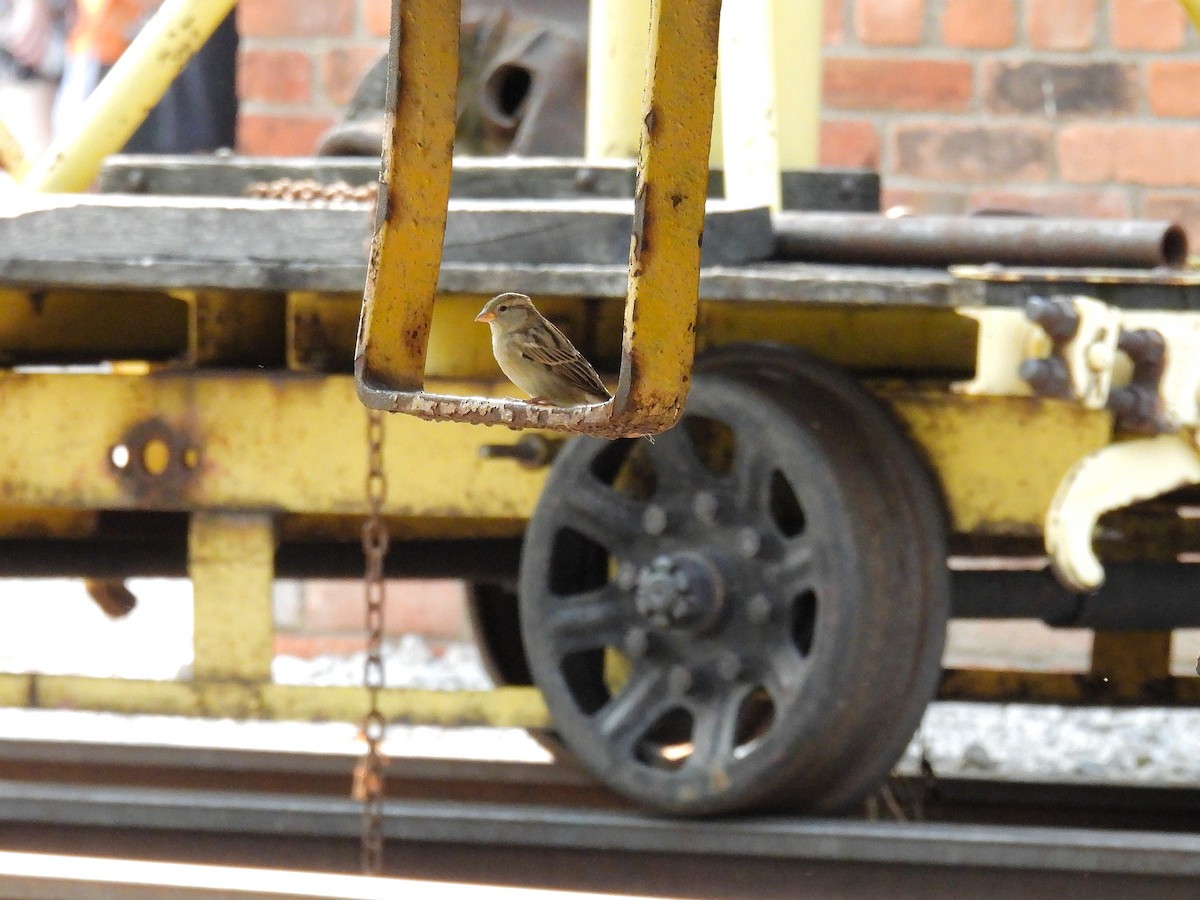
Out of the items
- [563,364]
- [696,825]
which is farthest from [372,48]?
[563,364]

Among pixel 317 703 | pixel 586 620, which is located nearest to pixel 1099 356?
pixel 586 620

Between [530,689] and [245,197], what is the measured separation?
3.13 feet

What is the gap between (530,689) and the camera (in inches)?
118

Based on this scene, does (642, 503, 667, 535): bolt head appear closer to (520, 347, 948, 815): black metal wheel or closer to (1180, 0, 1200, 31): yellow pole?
(520, 347, 948, 815): black metal wheel

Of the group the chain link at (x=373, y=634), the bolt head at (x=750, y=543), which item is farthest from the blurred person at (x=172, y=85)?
the bolt head at (x=750, y=543)

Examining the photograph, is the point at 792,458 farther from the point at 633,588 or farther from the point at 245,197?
the point at 245,197

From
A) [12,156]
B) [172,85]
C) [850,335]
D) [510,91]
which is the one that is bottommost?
[850,335]

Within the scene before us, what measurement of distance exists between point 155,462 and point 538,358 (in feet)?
4.51

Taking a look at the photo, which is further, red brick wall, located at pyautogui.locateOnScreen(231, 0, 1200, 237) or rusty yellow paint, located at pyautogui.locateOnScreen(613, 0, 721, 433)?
red brick wall, located at pyautogui.locateOnScreen(231, 0, 1200, 237)

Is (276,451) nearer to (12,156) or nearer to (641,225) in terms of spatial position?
(12,156)

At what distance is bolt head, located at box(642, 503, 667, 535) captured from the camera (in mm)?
2809

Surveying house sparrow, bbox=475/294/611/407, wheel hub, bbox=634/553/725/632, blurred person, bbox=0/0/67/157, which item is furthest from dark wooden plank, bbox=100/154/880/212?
blurred person, bbox=0/0/67/157

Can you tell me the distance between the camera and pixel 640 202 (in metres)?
1.32

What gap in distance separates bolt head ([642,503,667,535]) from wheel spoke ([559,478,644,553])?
0.08ft
